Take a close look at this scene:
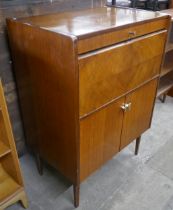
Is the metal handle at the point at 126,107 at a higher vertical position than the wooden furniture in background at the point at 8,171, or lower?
higher

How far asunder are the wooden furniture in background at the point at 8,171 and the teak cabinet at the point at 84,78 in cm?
19

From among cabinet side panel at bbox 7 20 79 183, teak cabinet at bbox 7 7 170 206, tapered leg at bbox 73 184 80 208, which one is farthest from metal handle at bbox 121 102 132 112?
tapered leg at bbox 73 184 80 208

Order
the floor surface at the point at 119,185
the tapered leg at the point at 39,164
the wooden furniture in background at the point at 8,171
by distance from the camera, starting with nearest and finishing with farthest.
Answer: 1. the wooden furniture in background at the point at 8,171
2. the floor surface at the point at 119,185
3. the tapered leg at the point at 39,164

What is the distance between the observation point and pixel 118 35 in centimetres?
101

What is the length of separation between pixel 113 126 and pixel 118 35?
19.5 inches

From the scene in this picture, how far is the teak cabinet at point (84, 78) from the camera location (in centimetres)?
93

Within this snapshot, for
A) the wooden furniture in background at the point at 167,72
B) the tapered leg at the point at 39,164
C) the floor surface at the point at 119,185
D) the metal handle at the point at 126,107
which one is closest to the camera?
the metal handle at the point at 126,107

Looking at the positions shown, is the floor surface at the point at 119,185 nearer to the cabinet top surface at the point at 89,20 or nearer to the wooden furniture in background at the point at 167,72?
the wooden furniture in background at the point at 167,72

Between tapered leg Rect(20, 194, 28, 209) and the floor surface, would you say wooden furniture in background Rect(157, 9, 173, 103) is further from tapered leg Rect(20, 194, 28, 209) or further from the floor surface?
tapered leg Rect(20, 194, 28, 209)

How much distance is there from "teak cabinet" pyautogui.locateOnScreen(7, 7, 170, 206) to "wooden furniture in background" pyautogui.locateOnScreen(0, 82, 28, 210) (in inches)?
7.7

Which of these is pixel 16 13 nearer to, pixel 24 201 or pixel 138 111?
pixel 138 111

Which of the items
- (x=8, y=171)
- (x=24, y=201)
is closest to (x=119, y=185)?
(x=24, y=201)

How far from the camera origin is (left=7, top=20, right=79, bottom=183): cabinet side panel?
Result: 92cm

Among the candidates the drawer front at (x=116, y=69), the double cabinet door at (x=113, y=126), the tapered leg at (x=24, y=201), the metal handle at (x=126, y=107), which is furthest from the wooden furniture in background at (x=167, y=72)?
the tapered leg at (x=24, y=201)
